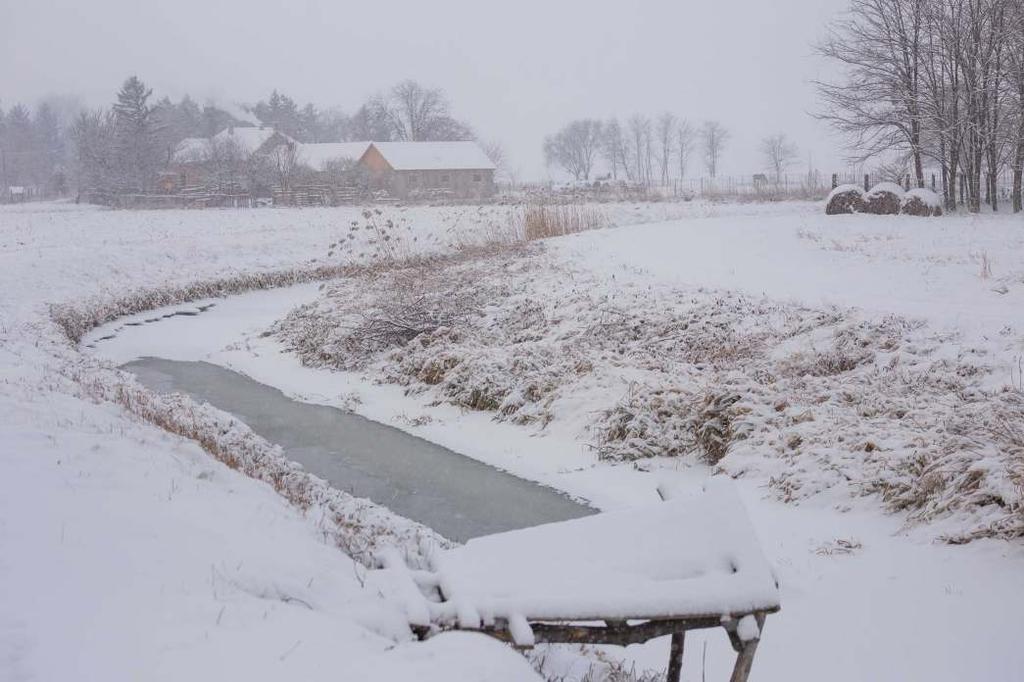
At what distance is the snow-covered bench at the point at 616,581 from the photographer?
372cm

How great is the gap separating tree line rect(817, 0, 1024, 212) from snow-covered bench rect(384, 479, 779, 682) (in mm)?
29153

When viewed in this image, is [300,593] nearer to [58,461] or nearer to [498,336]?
[58,461]

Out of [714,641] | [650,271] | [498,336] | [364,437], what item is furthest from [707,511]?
[650,271]

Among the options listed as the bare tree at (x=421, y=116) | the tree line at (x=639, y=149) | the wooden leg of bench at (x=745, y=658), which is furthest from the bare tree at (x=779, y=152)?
the wooden leg of bench at (x=745, y=658)

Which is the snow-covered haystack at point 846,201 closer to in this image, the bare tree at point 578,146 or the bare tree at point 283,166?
the bare tree at point 283,166

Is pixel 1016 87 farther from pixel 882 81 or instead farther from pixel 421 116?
pixel 421 116

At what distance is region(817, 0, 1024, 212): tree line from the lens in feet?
92.3

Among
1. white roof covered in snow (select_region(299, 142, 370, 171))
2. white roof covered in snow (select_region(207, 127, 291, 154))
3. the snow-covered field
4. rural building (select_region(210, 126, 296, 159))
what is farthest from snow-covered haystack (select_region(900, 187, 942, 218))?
white roof covered in snow (select_region(207, 127, 291, 154))

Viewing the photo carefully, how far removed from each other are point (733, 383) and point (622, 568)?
721cm

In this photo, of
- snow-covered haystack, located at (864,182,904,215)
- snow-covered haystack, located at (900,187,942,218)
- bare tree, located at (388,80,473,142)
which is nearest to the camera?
snow-covered haystack, located at (900,187,942,218)

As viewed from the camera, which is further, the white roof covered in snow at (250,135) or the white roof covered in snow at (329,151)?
the white roof covered in snow at (329,151)

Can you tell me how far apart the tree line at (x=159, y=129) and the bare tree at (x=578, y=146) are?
10.9m

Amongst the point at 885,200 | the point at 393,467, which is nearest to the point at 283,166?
the point at 885,200

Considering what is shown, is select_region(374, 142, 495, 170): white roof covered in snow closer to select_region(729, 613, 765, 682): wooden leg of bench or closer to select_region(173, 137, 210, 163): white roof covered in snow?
select_region(173, 137, 210, 163): white roof covered in snow
